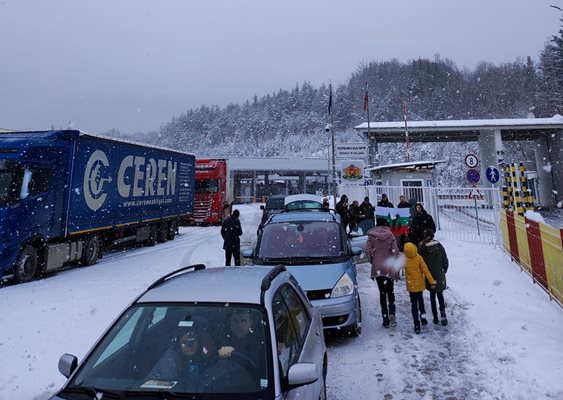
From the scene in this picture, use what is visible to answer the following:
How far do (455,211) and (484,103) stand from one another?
109 m

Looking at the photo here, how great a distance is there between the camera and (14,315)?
24.4ft

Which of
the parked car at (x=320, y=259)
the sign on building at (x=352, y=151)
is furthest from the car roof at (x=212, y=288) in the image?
the sign on building at (x=352, y=151)

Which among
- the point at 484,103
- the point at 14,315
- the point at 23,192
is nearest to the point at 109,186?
the point at 23,192

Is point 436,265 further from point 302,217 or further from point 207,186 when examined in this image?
point 207,186

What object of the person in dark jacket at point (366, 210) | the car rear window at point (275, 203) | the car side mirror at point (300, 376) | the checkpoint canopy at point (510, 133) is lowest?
the car side mirror at point (300, 376)

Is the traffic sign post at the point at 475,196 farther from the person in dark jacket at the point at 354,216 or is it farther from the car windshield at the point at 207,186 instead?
the car windshield at the point at 207,186

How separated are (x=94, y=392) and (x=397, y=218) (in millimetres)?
10707

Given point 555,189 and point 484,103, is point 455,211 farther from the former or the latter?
point 484,103

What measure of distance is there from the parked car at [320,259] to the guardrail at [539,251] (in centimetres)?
336

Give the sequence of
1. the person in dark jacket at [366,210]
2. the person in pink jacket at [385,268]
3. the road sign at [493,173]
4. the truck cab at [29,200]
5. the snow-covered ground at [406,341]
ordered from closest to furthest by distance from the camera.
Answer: the snow-covered ground at [406,341]
the person in pink jacket at [385,268]
the truck cab at [29,200]
the road sign at [493,173]
the person in dark jacket at [366,210]

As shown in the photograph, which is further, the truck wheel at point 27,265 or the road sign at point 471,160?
the road sign at point 471,160

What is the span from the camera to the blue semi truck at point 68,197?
33.1ft

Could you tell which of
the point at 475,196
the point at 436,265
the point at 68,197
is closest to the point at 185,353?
the point at 436,265

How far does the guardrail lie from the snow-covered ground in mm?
299
